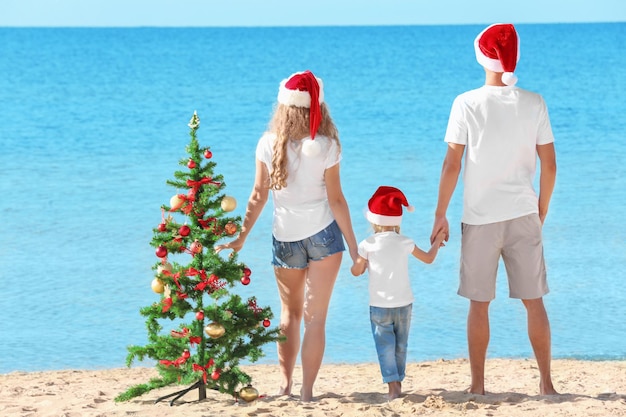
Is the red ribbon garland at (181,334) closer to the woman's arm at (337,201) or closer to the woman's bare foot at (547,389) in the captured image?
the woman's arm at (337,201)

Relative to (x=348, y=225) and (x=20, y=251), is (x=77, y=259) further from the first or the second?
(x=348, y=225)

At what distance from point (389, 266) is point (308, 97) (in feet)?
2.86

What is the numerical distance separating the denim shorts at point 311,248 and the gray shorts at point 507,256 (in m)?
0.61

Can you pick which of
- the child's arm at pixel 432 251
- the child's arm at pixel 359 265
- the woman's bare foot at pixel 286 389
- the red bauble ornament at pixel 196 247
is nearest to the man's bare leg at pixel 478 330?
the child's arm at pixel 432 251

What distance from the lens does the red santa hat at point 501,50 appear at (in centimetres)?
493

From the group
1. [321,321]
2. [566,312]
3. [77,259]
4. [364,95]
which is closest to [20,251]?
[77,259]

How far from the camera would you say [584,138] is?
19297 millimetres

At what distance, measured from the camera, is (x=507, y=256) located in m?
5.07

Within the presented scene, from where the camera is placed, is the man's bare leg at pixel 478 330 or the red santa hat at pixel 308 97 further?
the man's bare leg at pixel 478 330

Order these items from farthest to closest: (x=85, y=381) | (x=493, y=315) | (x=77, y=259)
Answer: (x=77, y=259) < (x=493, y=315) < (x=85, y=381)

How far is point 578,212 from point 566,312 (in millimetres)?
3898

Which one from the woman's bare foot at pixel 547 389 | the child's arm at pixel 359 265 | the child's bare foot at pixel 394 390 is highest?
the child's arm at pixel 359 265

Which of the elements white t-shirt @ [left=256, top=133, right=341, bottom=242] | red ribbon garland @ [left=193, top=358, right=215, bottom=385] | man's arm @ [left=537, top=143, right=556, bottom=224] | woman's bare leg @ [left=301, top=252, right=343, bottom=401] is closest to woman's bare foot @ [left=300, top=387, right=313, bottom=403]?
woman's bare leg @ [left=301, top=252, right=343, bottom=401]

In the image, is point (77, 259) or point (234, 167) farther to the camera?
point (234, 167)
